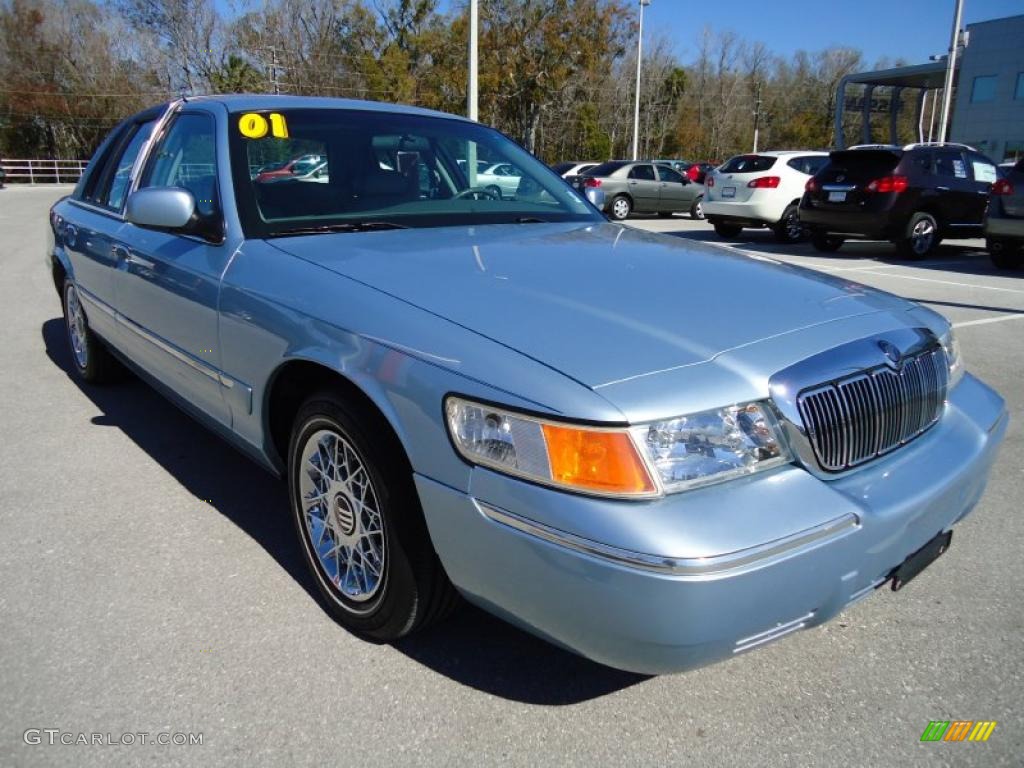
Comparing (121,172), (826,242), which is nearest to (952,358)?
(121,172)

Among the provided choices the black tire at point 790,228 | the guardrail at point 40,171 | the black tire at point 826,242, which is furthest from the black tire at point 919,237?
the guardrail at point 40,171

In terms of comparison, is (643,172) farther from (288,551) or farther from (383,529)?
(383,529)

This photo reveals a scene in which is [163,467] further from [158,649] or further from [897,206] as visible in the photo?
[897,206]

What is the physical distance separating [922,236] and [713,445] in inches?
468

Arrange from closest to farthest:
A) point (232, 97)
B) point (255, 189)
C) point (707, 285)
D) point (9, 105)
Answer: point (707, 285) → point (255, 189) → point (232, 97) → point (9, 105)

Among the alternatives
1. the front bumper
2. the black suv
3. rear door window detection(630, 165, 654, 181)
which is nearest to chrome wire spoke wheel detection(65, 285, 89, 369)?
the front bumper

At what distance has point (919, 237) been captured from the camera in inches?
472

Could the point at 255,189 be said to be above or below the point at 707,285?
above

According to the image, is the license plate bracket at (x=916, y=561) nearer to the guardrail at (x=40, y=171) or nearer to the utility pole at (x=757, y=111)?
the guardrail at (x=40, y=171)

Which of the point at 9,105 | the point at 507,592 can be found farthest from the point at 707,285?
the point at 9,105

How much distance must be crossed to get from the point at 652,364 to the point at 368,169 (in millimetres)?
1864

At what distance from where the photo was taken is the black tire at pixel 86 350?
4.91 m

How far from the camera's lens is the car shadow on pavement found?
7.66ft

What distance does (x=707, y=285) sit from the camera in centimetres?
251
